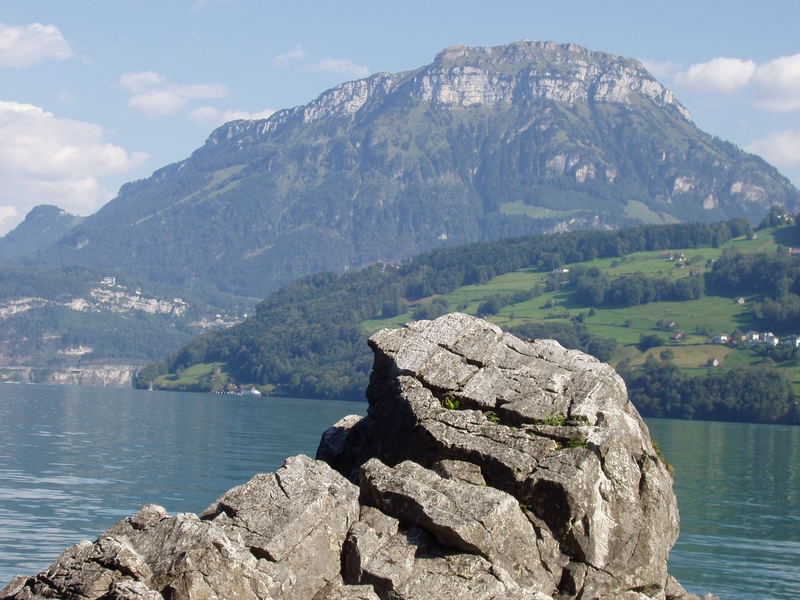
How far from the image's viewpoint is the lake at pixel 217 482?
43.8m

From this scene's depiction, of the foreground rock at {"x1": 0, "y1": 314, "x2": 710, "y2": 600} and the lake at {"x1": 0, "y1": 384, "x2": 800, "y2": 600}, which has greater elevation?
the foreground rock at {"x1": 0, "y1": 314, "x2": 710, "y2": 600}

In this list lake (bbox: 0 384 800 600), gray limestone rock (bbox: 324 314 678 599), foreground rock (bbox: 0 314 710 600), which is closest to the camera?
foreground rock (bbox: 0 314 710 600)

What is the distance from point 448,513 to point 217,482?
140ft

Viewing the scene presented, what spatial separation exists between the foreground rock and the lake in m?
13.6

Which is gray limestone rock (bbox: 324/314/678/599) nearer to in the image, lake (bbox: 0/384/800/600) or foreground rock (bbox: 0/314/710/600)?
foreground rock (bbox: 0/314/710/600)

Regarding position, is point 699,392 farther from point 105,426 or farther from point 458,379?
point 458,379

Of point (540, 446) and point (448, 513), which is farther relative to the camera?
point (540, 446)

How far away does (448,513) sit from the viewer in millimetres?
24922

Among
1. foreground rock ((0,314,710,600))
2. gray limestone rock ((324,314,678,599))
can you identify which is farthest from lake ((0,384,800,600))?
foreground rock ((0,314,710,600))

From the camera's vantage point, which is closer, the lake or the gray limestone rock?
the gray limestone rock

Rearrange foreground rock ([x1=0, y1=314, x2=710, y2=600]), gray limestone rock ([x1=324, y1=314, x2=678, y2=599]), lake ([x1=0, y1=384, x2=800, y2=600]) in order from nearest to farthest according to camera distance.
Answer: foreground rock ([x1=0, y1=314, x2=710, y2=600]) → gray limestone rock ([x1=324, y1=314, x2=678, y2=599]) → lake ([x1=0, y1=384, x2=800, y2=600])

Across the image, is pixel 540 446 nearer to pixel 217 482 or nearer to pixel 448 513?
pixel 448 513

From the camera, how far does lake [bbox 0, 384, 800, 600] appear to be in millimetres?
43750

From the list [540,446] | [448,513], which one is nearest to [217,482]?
[540,446]
